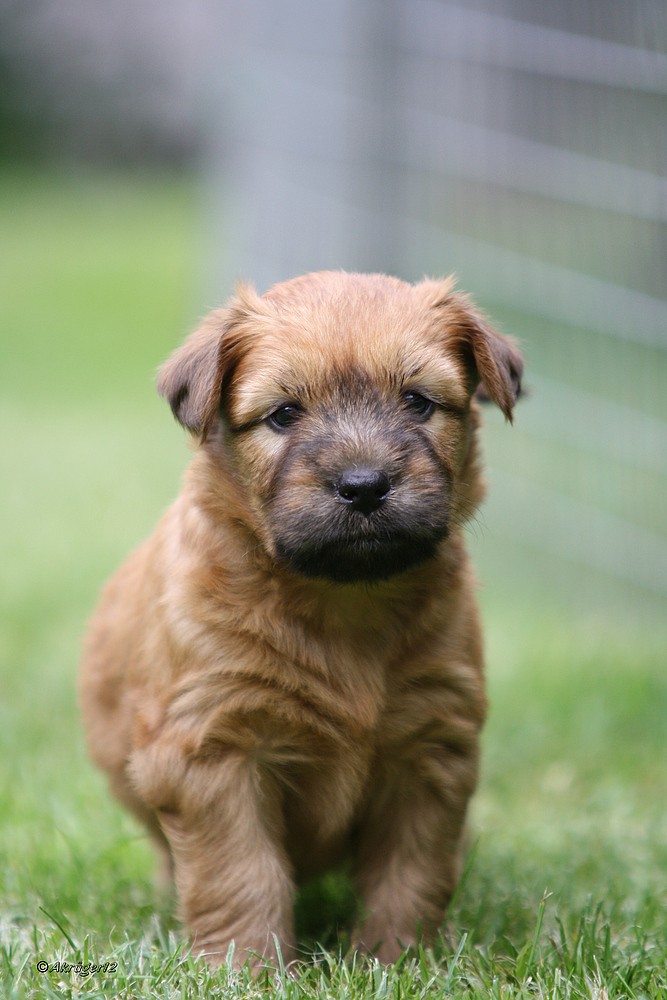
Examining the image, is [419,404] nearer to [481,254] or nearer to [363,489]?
[363,489]

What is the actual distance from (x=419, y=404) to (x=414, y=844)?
1.15 meters

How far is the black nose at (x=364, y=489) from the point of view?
9.84 ft

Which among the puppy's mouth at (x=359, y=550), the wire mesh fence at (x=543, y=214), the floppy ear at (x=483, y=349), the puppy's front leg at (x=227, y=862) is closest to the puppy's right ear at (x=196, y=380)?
the puppy's mouth at (x=359, y=550)

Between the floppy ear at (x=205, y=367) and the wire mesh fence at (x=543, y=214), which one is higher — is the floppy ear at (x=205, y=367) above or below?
above

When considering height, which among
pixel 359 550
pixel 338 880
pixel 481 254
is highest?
pixel 359 550

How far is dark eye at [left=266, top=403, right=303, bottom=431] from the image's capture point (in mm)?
3250

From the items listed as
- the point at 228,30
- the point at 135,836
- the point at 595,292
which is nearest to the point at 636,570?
the point at 595,292

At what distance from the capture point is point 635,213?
20.2 ft

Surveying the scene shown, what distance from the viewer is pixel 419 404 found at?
3.31 meters

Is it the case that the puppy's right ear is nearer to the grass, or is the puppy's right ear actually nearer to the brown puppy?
the brown puppy

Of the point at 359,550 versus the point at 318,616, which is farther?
the point at 318,616

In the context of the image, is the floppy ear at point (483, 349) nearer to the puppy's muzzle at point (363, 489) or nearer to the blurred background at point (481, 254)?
the puppy's muzzle at point (363, 489)

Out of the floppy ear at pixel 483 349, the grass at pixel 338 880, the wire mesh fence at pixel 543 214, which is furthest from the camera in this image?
the wire mesh fence at pixel 543 214

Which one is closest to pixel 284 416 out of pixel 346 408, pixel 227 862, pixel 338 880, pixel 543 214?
pixel 346 408
